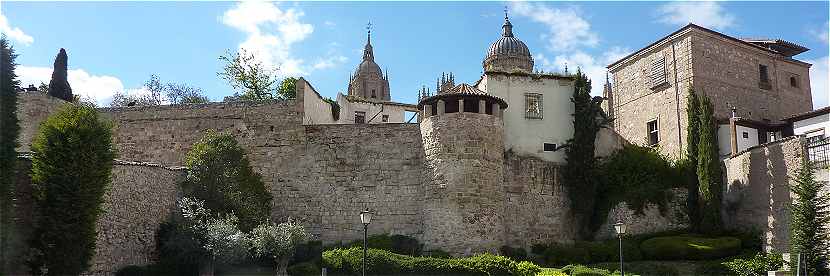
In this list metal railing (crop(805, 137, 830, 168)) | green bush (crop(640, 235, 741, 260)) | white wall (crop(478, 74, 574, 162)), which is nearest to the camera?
metal railing (crop(805, 137, 830, 168))

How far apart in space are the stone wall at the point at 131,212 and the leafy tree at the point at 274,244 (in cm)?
414

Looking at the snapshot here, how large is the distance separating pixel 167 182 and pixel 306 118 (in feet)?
22.3

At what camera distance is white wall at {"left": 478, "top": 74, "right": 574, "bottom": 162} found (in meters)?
32.7

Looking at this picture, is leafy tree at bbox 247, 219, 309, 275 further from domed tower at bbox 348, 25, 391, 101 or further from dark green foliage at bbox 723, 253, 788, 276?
domed tower at bbox 348, 25, 391, 101

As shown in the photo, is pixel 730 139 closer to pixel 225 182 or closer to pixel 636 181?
pixel 636 181

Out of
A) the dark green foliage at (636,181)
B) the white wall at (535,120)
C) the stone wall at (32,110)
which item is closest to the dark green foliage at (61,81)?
the stone wall at (32,110)

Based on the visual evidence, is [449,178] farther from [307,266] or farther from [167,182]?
[167,182]

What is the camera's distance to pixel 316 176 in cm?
3183

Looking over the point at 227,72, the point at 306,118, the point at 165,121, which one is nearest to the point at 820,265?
the point at 306,118

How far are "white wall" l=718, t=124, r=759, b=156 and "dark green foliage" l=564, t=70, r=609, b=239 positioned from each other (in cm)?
525

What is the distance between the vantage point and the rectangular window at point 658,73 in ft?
119

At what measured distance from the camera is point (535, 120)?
33.1 meters

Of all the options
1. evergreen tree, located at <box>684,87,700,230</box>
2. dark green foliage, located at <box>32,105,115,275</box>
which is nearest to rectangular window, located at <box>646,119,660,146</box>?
evergreen tree, located at <box>684,87,700,230</box>

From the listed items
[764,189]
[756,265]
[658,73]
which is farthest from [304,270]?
[658,73]
